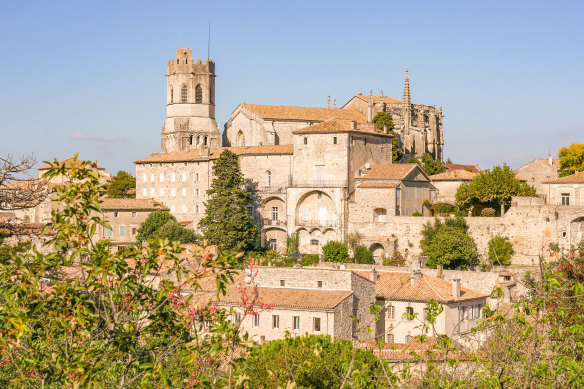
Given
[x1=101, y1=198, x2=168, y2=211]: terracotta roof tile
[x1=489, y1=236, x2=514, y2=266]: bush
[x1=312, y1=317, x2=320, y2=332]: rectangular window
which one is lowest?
[x1=312, y1=317, x2=320, y2=332]: rectangular window

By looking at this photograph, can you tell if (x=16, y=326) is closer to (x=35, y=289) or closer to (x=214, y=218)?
(x=35, y=289)

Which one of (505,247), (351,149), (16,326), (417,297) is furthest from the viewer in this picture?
(351,149)

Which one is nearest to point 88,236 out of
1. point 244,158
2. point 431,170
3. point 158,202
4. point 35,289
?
point 35,289

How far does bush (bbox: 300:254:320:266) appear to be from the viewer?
→ 1862 inches

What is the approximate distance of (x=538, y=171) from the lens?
6619cm

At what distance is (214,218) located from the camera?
54.0m

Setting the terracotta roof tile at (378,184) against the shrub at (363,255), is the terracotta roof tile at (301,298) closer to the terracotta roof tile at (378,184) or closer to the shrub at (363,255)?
the shrub at (363,255)

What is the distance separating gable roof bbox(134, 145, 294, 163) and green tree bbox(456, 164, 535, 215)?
487 inches

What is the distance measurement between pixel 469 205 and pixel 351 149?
8.45 m

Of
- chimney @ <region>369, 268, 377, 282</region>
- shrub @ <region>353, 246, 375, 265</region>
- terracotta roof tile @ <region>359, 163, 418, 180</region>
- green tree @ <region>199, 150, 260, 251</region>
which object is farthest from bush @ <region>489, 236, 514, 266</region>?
green tree @ <region>199, 150, 260, 251</region>

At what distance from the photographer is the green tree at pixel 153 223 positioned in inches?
2240

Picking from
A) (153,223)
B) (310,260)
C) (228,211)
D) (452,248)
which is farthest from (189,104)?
→ (452,248)

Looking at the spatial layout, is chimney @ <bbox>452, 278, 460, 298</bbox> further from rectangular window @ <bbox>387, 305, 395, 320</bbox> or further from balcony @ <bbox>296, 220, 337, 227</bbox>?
balcony @ <bbox>296, 220, 337, 227</bbox>

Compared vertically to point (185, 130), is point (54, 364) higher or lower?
lower
